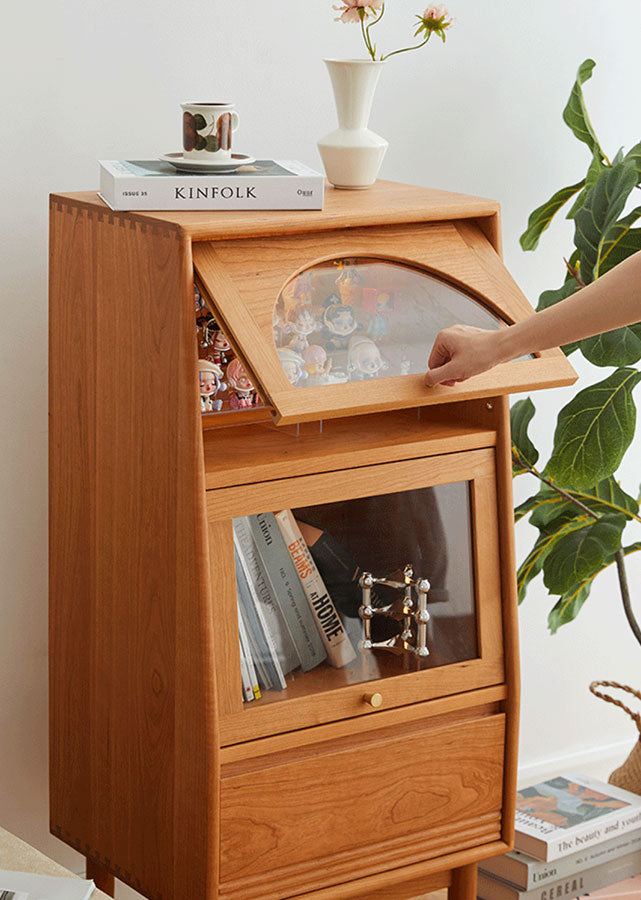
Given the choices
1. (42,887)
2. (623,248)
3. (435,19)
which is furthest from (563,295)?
(42,887)

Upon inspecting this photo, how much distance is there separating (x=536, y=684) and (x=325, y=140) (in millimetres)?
1470

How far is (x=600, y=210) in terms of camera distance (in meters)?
2.08

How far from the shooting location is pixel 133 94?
1.99 meters

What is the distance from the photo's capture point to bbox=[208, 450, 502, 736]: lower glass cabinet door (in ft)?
5.38

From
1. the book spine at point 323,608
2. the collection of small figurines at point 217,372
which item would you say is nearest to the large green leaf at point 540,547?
the book spine at point 323,608

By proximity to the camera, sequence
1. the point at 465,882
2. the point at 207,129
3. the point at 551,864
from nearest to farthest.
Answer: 1. the point at 207,129
2. the point at 465,882
3. the point at 551,864

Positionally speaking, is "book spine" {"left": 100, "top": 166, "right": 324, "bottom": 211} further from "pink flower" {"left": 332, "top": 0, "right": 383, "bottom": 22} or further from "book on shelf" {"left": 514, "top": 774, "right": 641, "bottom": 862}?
"book on shelf" {"left": 514, "top": 774, "right": 641, "bottom": 862}

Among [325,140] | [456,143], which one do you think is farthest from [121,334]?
[456,143]

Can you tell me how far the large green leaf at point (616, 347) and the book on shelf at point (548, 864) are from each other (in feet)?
2.99

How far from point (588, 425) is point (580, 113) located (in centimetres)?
64

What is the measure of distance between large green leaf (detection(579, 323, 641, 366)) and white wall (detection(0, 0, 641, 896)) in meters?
0.56

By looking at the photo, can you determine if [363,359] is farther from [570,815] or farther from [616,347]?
[570,815]

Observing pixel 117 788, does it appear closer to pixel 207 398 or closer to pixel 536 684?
pixel 207 398

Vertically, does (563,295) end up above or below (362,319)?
above
